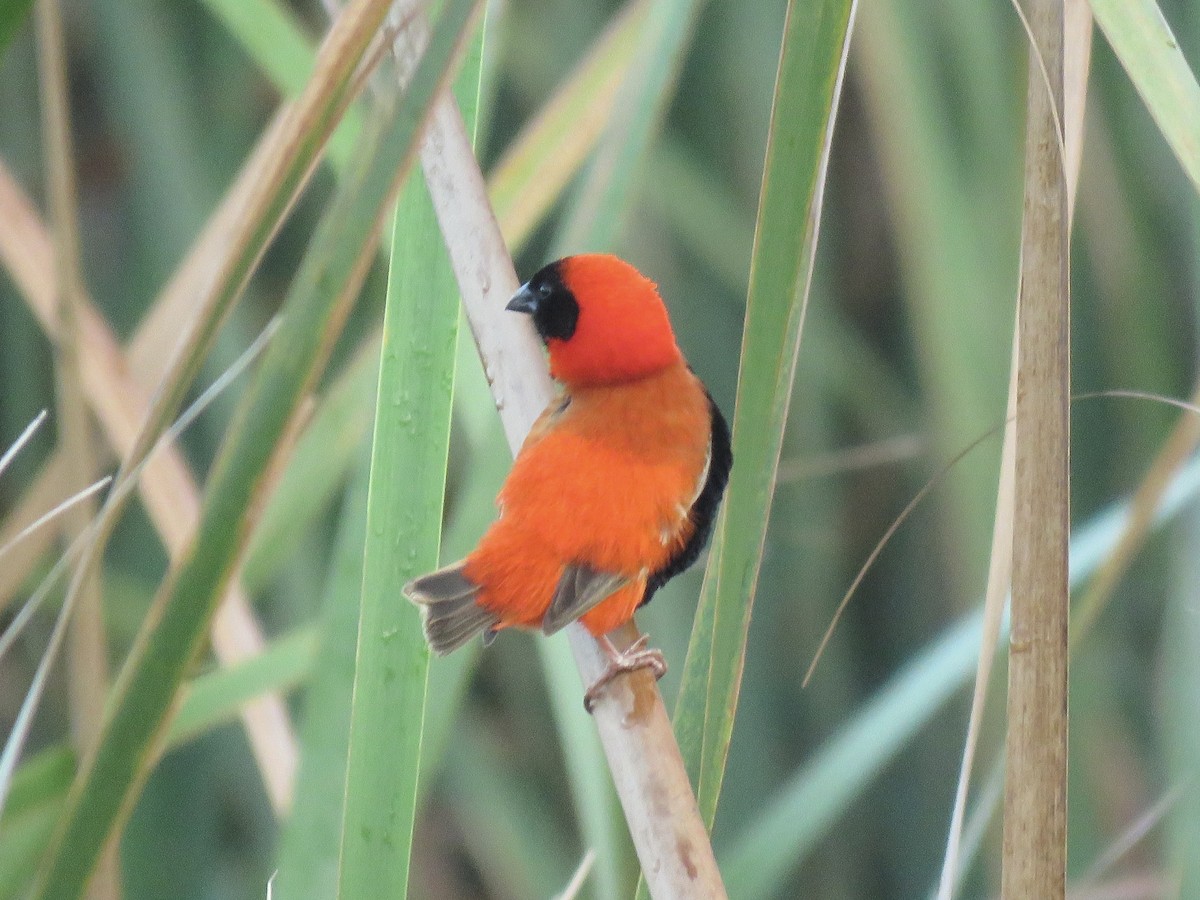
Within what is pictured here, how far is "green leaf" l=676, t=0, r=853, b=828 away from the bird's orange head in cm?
43

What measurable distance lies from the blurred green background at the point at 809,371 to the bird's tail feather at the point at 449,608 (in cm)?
61

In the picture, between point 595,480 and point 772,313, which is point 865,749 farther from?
point 772,313

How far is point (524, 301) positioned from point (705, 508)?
0.80 feet

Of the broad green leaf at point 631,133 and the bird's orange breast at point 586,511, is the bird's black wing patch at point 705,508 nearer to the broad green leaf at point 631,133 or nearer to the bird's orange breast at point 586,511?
the bird's orange breast at point 586,511

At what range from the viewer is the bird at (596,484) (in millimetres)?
976

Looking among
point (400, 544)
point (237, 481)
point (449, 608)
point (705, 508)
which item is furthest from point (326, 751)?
point (237, 481)

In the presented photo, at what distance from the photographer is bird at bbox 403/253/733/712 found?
98 cm

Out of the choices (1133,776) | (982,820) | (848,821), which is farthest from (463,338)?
(1133,776)

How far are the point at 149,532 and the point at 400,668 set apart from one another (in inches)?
43.0

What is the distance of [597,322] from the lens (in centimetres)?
111

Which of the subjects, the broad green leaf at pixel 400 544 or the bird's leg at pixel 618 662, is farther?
the bird's leg at pixel 618 662

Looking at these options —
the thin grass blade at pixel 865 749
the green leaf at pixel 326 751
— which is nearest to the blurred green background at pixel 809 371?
the thin grass blade at pixel 865 749

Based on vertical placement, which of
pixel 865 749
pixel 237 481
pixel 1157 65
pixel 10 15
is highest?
pixel 10 15

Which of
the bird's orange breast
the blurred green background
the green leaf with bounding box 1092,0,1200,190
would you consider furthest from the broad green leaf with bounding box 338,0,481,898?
the blurred green background
